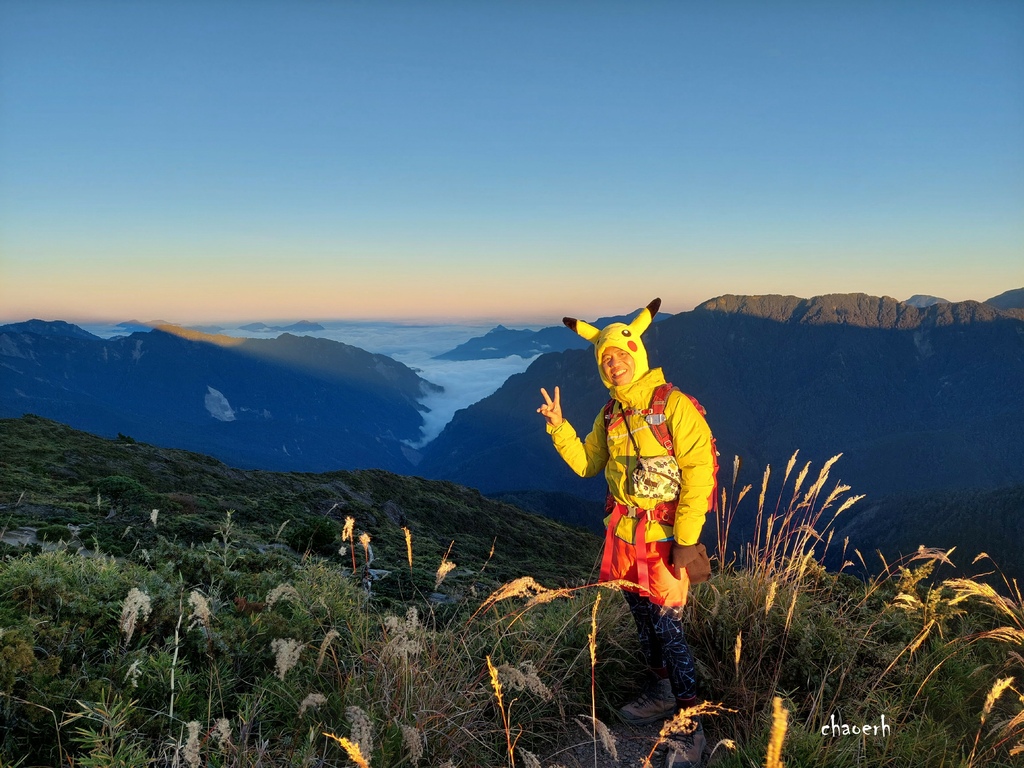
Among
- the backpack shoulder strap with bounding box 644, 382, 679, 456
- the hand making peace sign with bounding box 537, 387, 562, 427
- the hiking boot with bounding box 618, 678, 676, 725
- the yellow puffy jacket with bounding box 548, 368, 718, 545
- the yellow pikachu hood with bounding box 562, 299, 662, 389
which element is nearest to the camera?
the yellow puffy jacket with bounding box 548, 368, 718, 545

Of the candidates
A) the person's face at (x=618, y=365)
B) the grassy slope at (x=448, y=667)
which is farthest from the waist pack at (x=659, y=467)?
the grassy slope at (x=448, y=667)

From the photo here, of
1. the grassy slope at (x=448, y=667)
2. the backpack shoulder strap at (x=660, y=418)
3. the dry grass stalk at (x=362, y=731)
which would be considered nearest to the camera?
the dry grass stalk at (x=362, y=731)

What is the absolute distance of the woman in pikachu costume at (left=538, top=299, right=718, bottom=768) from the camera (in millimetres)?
3848

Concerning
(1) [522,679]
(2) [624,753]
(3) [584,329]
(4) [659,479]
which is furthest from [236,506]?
(1) [522,679]

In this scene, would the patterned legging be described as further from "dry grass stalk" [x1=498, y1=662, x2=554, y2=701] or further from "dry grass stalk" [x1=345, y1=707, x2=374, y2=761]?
"dry grass stalk" [x1=345, y1=707, x2=374, y2=761]

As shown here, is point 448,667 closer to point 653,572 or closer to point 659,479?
point 653,572

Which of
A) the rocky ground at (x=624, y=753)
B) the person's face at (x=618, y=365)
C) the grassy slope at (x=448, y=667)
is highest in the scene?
the person's face at (x=618, y=365)

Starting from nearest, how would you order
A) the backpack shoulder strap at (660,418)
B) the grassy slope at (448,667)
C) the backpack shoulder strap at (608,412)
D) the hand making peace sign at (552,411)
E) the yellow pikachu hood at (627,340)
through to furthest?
the grassy slope at (448,667) < the backpack shoulder strap at (660,418) < the yellow pikachu hood at (627,340) < the backpack shoulder strap at (608,412) < the hand making peace sign at (552,411)

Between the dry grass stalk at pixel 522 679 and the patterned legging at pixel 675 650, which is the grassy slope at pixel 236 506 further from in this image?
the patterned legging at pixel 675 650

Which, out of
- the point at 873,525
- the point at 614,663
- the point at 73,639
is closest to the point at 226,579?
the point at 73,639

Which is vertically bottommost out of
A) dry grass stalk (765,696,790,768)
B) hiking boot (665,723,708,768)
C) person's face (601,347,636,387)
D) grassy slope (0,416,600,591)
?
grassy slope (0,416,600,591)

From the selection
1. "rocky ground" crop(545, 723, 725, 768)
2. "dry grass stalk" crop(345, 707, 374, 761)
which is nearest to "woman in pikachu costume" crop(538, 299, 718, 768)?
"rocky ground" crop(545, 723, 725, 768)

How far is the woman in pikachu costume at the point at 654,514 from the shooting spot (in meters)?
3.85

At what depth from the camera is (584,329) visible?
482 cm
